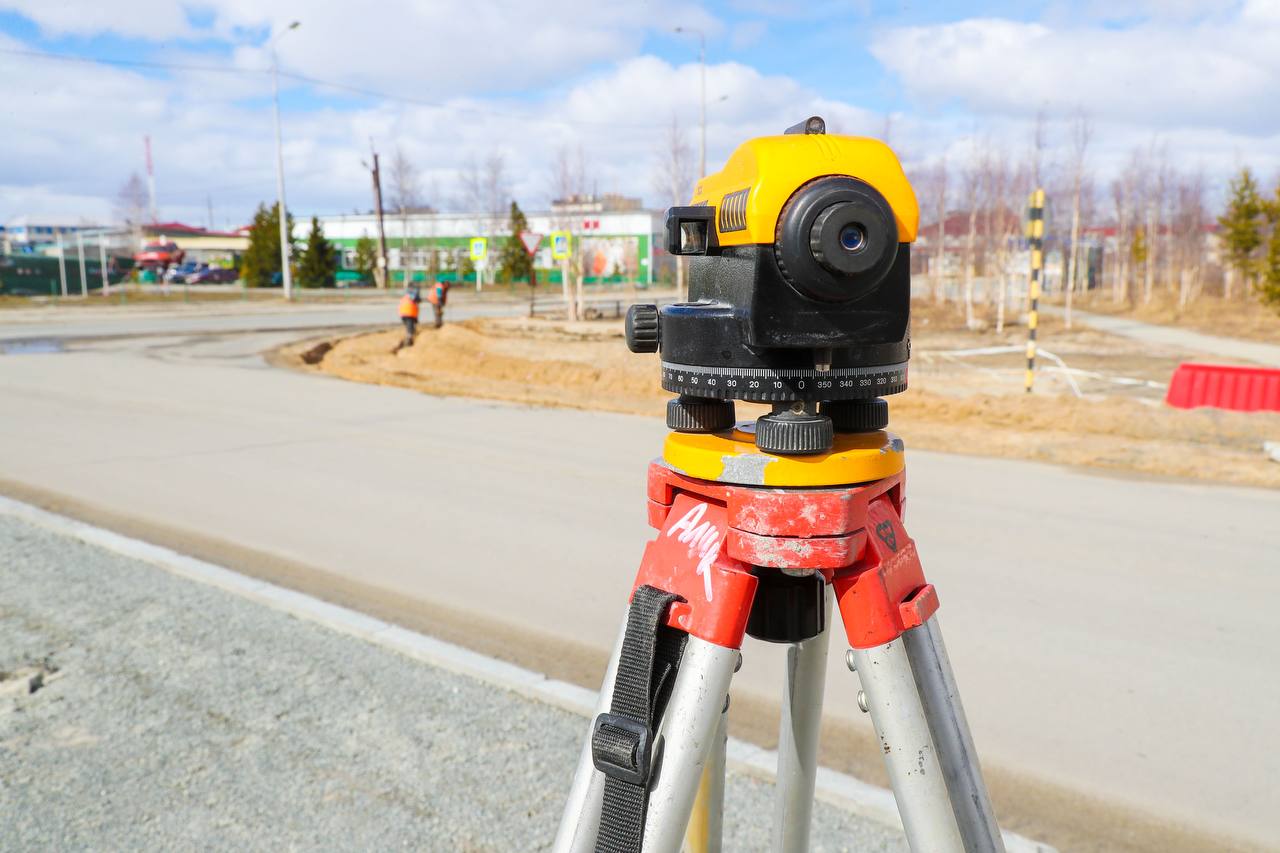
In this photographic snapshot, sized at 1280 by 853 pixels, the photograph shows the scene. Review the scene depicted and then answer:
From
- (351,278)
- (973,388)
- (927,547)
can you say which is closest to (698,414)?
(927,547)

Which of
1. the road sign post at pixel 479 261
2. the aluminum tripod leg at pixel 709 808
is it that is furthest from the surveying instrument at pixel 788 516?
the road sign post at pixel 479 261

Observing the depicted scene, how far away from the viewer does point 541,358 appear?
18359 mm

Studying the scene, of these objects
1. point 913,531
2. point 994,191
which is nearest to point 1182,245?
point 994,191

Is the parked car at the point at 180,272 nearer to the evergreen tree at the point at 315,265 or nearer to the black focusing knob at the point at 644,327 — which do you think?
the evergreen tree at the point at 315,265

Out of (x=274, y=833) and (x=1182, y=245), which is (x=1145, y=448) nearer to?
(x=274, y=833)

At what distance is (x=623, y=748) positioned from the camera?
132 cm

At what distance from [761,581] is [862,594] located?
0.19 metres

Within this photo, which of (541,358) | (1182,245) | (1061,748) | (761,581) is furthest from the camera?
(1182,245)

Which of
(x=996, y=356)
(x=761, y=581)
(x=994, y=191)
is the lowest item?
(x=996, y=356)

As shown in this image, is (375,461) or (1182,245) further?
(1182,245)

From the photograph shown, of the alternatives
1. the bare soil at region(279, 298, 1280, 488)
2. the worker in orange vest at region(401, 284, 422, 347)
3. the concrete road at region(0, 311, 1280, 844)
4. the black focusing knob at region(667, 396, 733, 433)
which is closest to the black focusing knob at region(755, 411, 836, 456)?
the black focusing knob at region(667, 396, 733, 433)

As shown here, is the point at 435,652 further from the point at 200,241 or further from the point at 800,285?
the point at 200,241

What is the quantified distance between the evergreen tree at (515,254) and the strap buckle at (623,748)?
58419mm

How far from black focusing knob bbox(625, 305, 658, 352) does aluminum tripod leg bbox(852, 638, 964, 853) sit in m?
0.57
